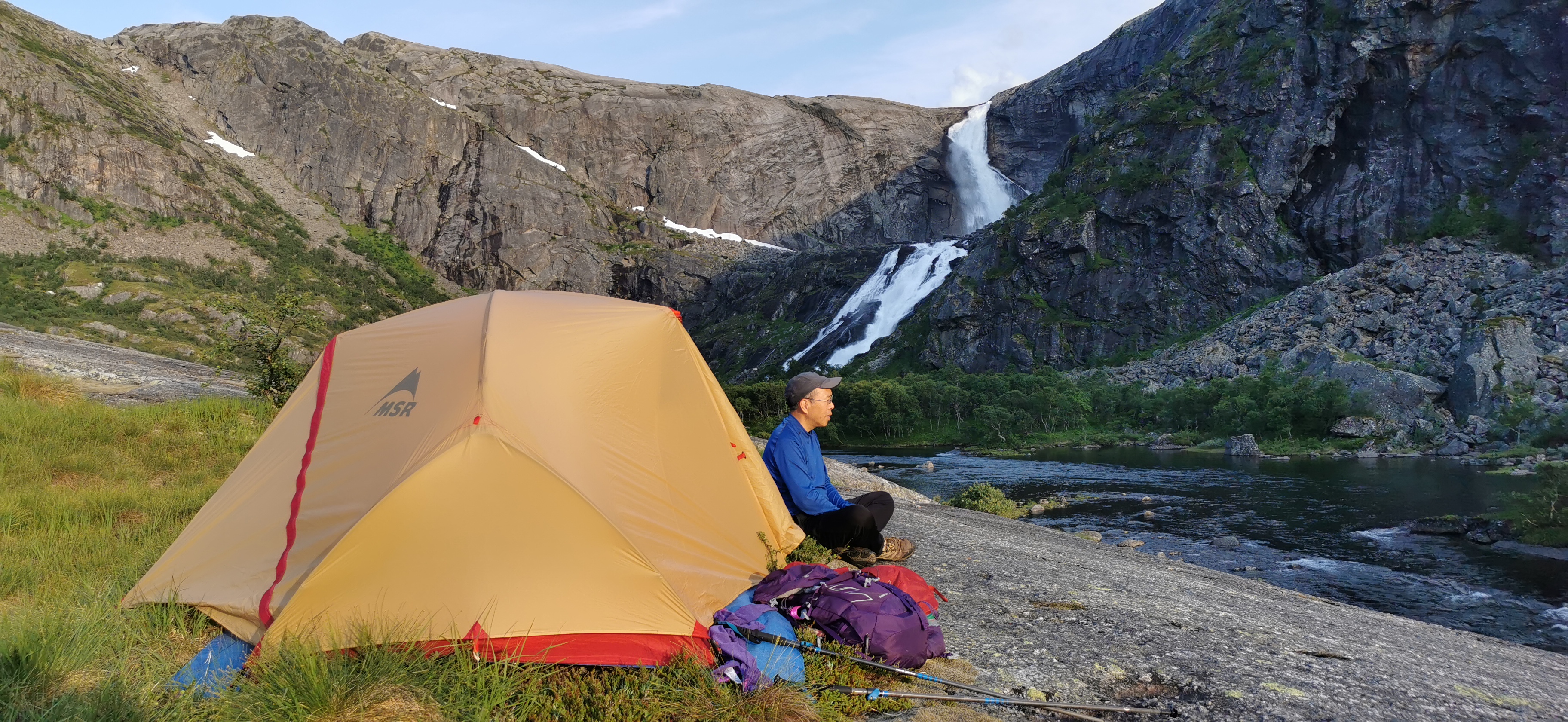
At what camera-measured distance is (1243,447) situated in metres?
41.4

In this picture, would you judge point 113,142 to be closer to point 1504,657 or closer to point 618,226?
point 618,226

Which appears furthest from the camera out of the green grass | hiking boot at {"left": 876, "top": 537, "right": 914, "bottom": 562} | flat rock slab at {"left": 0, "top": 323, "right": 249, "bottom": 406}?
flat rock slab at {"left": 0, "top": 323, "right": 249, "bottom": 406}

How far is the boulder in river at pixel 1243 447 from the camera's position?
134 feet

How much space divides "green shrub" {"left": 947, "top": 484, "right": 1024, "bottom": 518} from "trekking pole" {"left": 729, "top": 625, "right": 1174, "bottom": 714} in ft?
53.2

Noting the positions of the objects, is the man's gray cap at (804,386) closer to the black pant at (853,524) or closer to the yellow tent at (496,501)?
the yellow tent at (496,501)

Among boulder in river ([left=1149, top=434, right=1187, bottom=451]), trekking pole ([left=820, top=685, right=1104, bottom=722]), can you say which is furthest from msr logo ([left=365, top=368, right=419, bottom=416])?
boulder in river ([left=1149, top=434, right=1187, bottom=451])

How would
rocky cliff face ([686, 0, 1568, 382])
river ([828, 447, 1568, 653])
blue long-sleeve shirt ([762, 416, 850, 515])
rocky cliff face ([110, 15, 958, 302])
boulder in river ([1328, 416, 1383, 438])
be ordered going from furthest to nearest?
rocky cliff face ([110, 15, 958, 302]) < rocky cliff face ([686, 0, 1568, 382]) < boulder in river ([1328, 416, 1383, 438]) < river ([828, 447, 1568, 653]) < blue long-sleeve shirt ([762, 416, 850, 515])

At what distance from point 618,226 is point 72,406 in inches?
5207

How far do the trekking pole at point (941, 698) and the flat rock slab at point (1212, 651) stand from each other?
0.38ft

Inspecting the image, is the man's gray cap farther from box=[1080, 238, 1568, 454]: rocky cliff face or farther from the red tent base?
box=[1080, 238, 1568, 454]: rocky cliff face

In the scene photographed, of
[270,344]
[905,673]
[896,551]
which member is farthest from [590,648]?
[270,344]

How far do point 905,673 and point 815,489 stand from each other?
9.62 feet

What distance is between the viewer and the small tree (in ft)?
51.8

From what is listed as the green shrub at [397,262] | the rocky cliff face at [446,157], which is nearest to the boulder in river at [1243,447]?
the rocky cliff face at [446,157]
